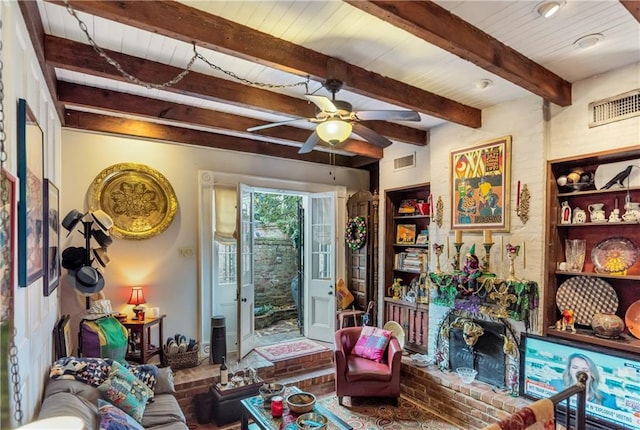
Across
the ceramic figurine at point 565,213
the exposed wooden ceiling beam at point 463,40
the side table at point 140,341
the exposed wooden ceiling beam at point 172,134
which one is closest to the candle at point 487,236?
the ceramic figurine at point 565,213

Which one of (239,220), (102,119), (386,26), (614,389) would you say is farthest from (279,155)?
(614,389)

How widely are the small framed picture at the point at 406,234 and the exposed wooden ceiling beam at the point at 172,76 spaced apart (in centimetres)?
224

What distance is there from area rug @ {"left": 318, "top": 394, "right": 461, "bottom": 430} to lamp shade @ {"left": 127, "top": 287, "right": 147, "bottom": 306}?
7.25 feet

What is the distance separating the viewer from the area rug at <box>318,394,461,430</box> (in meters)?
3.37

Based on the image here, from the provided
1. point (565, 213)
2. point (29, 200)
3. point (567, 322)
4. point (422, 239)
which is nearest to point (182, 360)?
point (29, 200)

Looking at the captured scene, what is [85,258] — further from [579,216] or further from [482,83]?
[579,216]

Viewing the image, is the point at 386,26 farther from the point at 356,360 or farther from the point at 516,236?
the point at 356,360

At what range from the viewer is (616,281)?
300 cm

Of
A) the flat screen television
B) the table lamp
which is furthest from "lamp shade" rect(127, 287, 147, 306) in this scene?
the flat screen television

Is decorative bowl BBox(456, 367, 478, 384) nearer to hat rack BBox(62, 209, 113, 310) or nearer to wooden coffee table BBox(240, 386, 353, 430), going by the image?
wooden coffee table BBox(240, 386, 353, 430)

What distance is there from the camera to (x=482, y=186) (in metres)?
3.65

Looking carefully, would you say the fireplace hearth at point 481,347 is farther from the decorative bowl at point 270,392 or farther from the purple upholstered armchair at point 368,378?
the decorative bowl at point 270,392

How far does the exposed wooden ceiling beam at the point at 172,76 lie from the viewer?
7.80ft

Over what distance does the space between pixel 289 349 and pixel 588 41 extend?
4.37 meters
